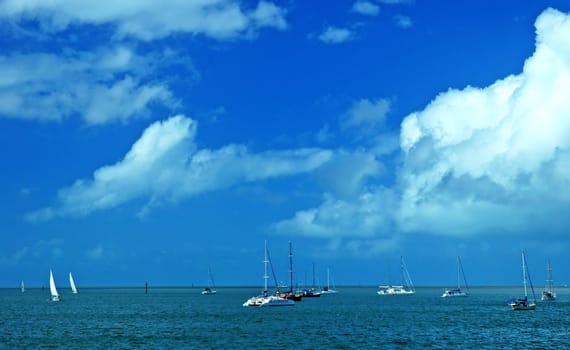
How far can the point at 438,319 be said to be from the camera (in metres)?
130

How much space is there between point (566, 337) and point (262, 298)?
91.0 m

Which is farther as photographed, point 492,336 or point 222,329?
point 222,329

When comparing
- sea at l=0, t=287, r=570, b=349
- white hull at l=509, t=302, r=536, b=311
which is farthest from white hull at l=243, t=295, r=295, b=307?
white hull at l=509, t=302, r=536, b=311

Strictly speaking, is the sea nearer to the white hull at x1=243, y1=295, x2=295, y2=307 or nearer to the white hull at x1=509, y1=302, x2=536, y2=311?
the white hull at x1=509, y1=302, x2=536, y2=311

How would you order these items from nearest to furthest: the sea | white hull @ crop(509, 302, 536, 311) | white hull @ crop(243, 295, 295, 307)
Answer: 1. the sea
2. white hull @ crop(509, 302, 536, 311)
3. white hull @ crop(243, 295, 295, 307)

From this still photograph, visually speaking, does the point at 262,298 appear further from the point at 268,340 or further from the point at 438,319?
the point at 268,340

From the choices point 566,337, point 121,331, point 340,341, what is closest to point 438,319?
point 566,337

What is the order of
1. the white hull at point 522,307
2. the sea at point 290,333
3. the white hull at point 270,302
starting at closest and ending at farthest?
the sea at point 290,333, the white hull at point 522,307, the white hull at point 270,302

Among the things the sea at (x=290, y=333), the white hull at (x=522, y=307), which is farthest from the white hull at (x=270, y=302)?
the white hull at (x=522, y=307)

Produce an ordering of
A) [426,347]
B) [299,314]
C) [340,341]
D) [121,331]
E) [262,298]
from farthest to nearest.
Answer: [262,298] → [299,314] → [121,331] → [340,341] → [426,347]

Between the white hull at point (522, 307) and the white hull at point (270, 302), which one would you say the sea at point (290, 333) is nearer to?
the white hull at point (522, 307)

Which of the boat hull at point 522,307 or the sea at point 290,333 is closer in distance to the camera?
the sea at point 290,333

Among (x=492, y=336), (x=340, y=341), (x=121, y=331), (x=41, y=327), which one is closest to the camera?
(x=340, y=341)

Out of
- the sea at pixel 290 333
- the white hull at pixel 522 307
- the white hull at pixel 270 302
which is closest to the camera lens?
the sea at pixel 290 333
